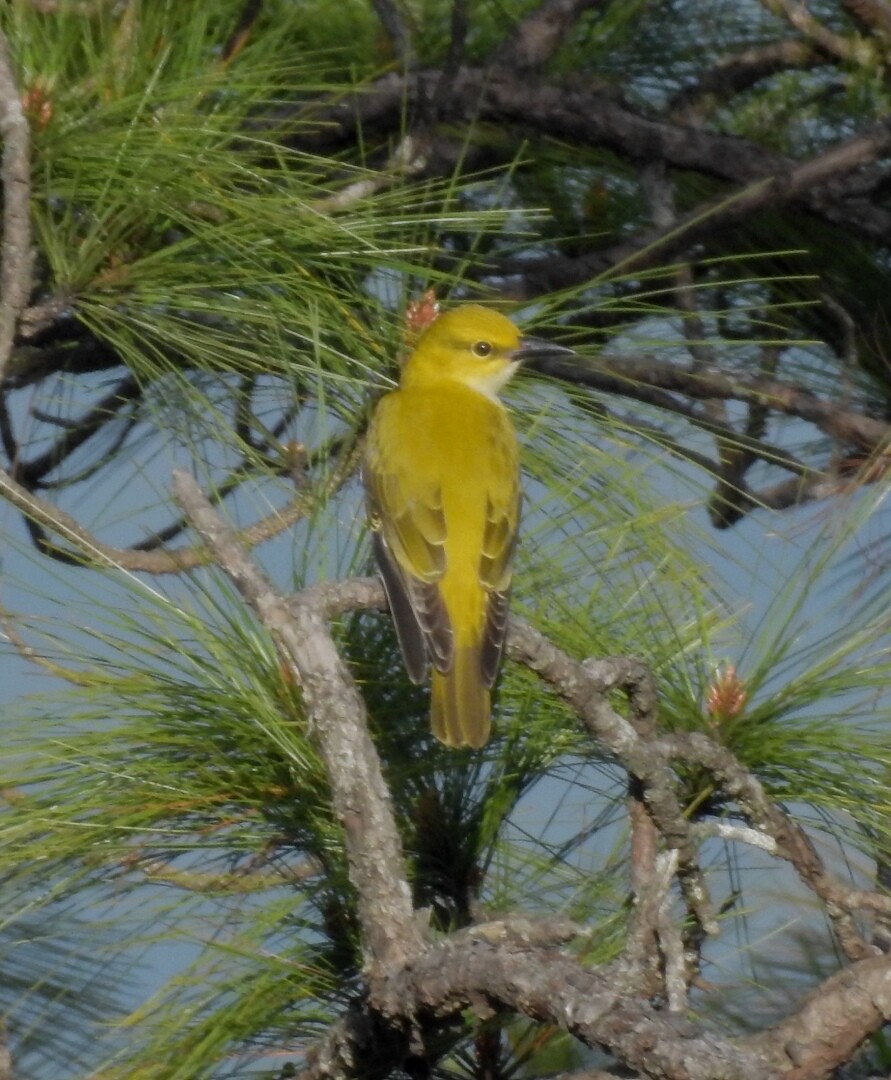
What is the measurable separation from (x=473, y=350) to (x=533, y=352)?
188mm

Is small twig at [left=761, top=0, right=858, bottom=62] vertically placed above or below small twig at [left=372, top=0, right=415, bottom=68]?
above

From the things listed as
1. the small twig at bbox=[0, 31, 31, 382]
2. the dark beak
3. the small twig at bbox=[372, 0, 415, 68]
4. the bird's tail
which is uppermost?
the small twig at bbox=[372, 0, 415, 68]

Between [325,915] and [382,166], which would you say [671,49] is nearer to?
[382,166]

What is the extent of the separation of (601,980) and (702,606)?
751mm

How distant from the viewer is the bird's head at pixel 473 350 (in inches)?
101

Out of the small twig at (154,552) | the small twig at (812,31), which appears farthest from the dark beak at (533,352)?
the small twig at (812,31)

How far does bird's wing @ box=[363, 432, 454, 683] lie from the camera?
2.19 m

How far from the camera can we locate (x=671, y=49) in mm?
3648

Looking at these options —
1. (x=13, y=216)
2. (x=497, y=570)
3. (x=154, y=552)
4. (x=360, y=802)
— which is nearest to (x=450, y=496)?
(x=497, y=570)

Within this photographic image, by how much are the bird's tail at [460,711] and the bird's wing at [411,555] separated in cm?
2

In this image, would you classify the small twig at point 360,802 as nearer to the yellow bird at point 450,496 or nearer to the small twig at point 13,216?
the yellow bird at point 450,496

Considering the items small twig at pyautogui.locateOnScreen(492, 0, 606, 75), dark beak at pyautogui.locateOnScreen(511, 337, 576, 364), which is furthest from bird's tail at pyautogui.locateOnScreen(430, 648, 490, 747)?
small twig at pyautogui.locateOnScreen(492, 0, 606, 75)

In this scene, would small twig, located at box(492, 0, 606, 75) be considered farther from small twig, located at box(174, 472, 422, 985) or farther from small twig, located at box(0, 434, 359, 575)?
small twig, located at box(174, 472, 422, 985)

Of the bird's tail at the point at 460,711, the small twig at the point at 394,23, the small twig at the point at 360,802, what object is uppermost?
the small twig at the point at 394,23
